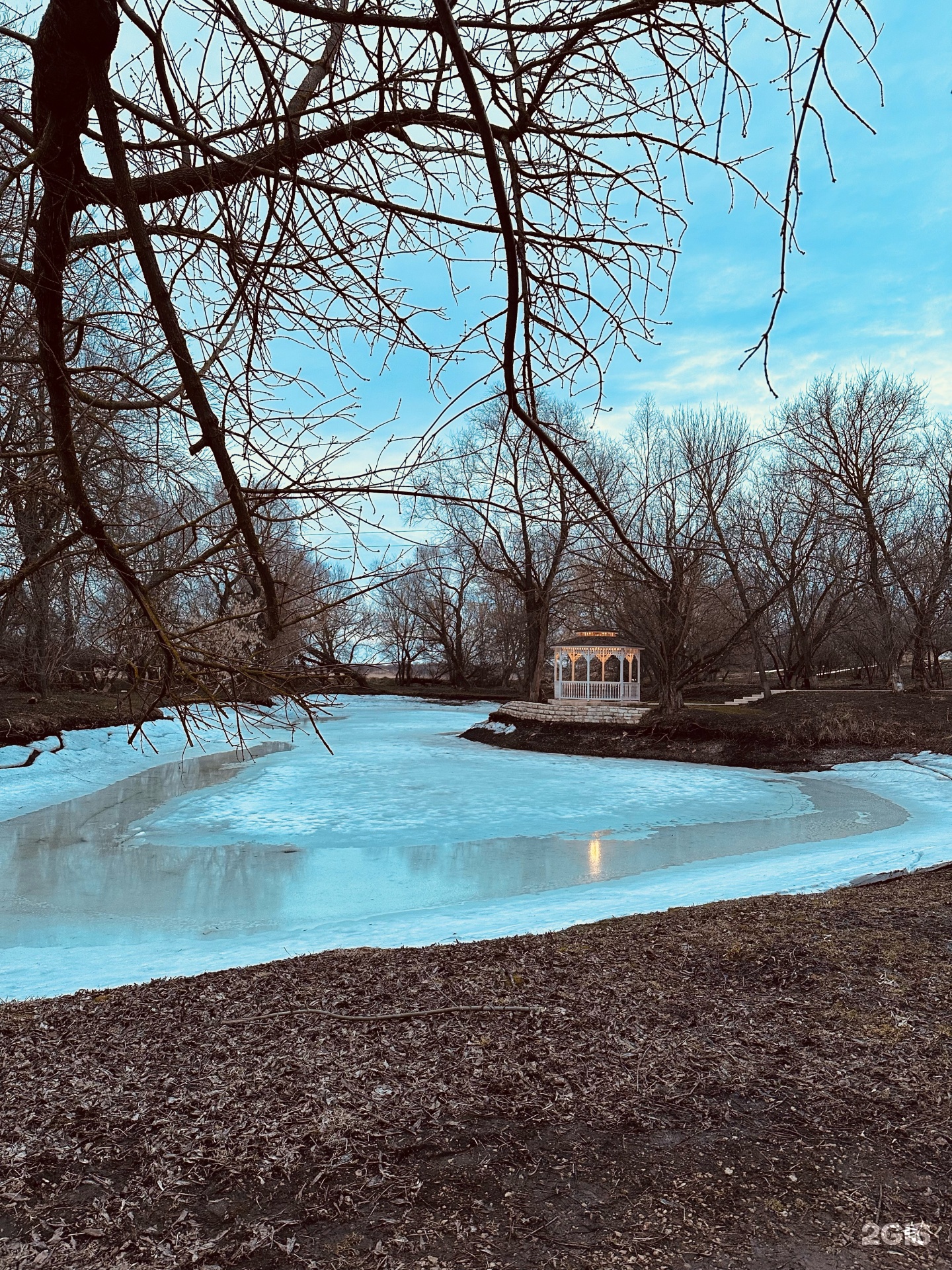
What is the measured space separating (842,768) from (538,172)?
1552 centimetres

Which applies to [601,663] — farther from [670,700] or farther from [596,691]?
[670,700]

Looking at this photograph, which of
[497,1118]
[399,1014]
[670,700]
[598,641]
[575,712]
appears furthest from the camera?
[598,641]

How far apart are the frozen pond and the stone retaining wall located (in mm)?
4651

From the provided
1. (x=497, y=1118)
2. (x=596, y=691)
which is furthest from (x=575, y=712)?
(x=497, y=1118)

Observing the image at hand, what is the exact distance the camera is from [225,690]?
2578mm

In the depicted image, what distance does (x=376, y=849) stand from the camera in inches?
365

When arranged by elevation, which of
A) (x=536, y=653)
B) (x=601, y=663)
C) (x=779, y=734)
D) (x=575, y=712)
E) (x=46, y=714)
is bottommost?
(x=779, y=734)

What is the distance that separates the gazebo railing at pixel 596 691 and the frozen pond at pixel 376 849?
691cm

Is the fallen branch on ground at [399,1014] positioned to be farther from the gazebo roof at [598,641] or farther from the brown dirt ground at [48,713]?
the gazebo roof at [598,641]

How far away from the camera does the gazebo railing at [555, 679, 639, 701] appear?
23.9 m

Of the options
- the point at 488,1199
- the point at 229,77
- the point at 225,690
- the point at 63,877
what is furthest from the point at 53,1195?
the point at 63,877

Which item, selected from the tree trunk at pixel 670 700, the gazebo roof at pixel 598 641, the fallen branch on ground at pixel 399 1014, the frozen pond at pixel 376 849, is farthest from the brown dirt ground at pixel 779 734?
the fallen branch on ground at pixel 399 1014

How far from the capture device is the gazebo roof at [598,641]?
79.5 feet

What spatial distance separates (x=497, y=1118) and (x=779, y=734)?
16735 mm
